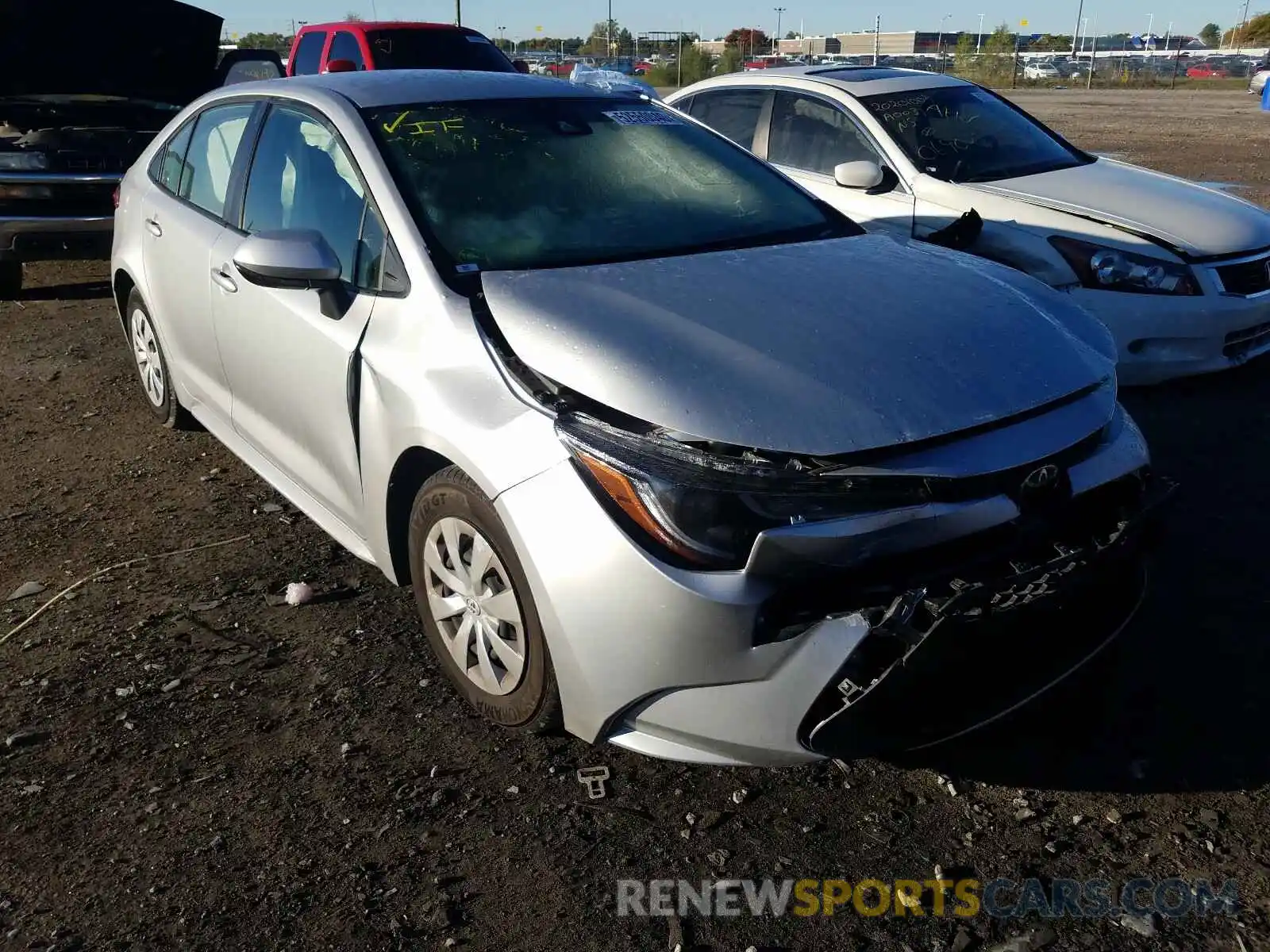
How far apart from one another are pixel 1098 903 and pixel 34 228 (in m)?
7.33

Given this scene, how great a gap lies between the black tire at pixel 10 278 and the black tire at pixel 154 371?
322 centimetres

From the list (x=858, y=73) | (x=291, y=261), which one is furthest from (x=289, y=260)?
(x=858, y=73)

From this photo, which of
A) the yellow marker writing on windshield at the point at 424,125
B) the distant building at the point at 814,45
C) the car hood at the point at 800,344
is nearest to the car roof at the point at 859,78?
the yellow marker writing on windshield at the point at 424,125

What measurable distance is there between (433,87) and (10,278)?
18.6ft

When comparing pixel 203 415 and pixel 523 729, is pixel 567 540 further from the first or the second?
pixel 203 415

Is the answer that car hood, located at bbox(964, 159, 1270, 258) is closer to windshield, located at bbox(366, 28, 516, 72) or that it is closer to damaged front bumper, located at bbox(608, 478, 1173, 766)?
damaged front bumper, located at bbox(608, 478, 1173, 766)

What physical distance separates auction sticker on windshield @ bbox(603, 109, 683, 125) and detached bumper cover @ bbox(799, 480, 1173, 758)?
6.98 feet

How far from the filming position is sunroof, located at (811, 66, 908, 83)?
6.71 m

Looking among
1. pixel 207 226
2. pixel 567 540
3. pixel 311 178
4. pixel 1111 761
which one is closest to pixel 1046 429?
pixel 1111 761

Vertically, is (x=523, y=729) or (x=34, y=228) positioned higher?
(x=34, y=228)

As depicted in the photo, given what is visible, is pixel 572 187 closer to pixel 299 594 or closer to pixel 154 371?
pixel 299 594

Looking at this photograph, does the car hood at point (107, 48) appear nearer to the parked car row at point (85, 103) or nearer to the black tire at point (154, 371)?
the parked car row at point (85, 103)

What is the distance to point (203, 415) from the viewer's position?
4461 millimetres

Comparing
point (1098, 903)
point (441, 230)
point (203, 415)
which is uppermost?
point (441, 230)
